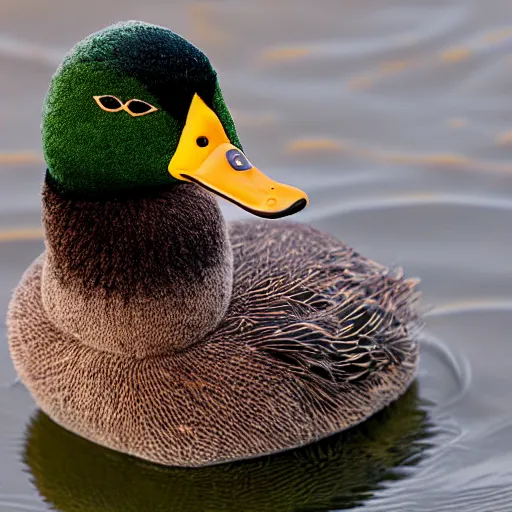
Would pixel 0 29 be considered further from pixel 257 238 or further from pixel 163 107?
pixel 163 107

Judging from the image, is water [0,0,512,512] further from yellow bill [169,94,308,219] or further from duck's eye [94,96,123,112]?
duck's eye [94,96,123,112]

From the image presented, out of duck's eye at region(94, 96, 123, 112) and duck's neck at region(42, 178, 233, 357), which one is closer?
duck's eye at region(94, 96, 123, 112)

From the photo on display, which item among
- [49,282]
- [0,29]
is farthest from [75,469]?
[0,29]

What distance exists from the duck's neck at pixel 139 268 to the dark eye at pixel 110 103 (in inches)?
16.0

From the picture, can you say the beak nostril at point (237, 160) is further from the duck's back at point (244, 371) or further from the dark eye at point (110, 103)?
the duck's back at point (244, 371)

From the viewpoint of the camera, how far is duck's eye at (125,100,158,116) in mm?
4336

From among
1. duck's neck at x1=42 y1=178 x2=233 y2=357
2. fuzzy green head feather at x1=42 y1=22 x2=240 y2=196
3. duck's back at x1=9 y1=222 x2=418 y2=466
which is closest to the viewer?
fuzzy green head feather at x1=42 y1=22 x2=240 y2=196

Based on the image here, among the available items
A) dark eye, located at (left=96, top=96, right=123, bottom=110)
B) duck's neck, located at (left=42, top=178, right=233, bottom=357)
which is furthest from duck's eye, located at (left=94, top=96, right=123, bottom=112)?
duck's neck, located at (left=42, top=178, right=233, bottom=357)

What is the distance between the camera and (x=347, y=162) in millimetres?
7320

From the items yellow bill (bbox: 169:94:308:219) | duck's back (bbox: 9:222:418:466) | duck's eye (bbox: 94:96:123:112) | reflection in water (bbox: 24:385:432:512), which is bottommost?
reflection in water (bbox: 24:385:432:512)

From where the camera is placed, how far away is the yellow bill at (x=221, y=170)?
4.30m

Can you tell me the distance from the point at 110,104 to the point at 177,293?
2.77 feet

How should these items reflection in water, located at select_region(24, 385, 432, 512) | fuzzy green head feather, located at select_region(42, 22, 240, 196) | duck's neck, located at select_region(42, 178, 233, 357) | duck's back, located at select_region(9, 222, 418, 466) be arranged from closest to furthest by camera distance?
fuzzy green head feather, located at select_region(42, 22, 240, 196)
duck's neck, located at select_region(42, 178, 233, 357)
duck's back, located at select_region(9, 222, 418, 466)
reflection in water, located at select_region(24, 385, 432, 512)

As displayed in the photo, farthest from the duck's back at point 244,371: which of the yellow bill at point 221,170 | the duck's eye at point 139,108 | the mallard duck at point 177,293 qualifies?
the duck's eye at point 139,108
